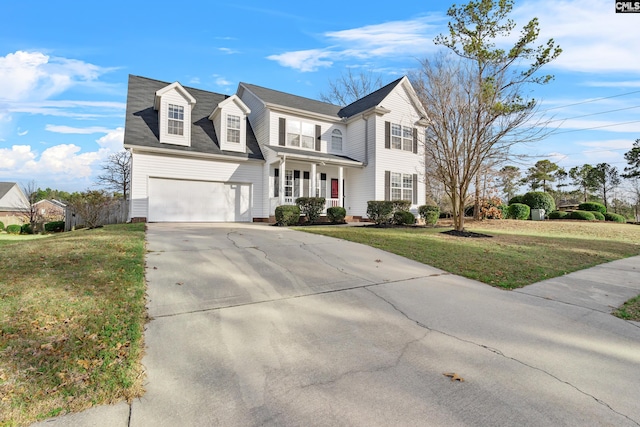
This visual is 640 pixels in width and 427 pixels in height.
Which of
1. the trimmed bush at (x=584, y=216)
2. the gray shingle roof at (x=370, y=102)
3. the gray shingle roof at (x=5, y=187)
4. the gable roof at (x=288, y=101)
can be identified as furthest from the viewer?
the gray shingle roof at (x=5, y=187)

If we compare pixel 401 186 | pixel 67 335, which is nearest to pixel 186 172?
pixel 401 186

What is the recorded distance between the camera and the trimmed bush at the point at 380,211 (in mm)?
14758

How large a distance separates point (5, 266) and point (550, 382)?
7.22 m

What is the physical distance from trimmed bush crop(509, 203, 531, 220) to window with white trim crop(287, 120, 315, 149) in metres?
14.5

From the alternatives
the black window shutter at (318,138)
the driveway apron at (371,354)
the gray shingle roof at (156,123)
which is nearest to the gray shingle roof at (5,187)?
the gray shingle roof at (156,123)

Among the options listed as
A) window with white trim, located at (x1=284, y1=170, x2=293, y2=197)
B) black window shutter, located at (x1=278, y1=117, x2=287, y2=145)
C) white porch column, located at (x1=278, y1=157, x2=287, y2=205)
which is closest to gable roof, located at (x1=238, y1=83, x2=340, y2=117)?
black window shutter, located at (x1=278, y1=117, x2=287, y2=145)

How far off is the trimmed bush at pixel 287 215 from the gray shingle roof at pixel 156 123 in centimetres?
391

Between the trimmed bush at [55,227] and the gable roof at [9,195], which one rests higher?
the gable roof at [9,195]

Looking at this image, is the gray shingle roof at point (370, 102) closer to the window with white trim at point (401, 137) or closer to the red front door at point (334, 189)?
the window with white trim at point (401, 137)

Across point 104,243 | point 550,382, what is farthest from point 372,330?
point 104,243

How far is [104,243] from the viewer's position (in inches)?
257

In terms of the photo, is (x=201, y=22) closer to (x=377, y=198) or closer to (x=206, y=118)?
(x=206, y=118)

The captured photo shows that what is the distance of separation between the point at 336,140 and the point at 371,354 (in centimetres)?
1609

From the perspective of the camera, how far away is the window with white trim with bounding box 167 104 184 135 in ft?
45.3
